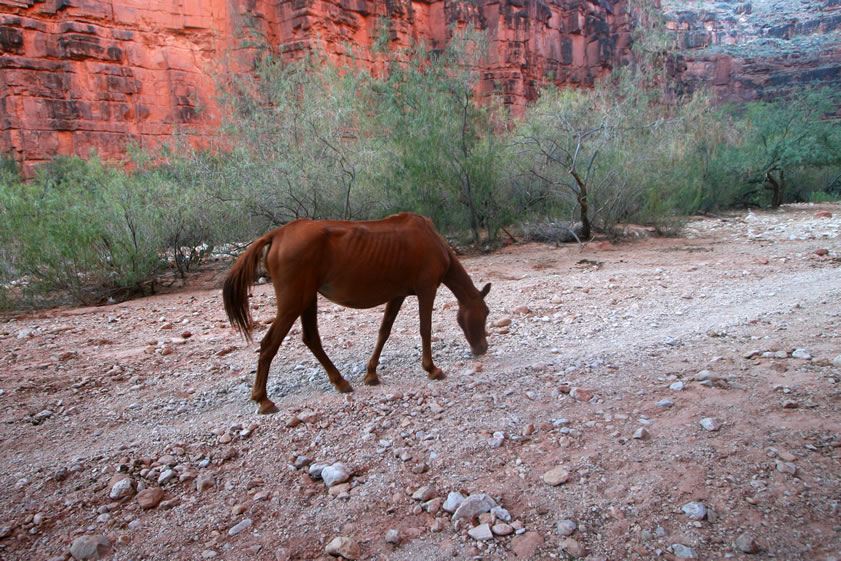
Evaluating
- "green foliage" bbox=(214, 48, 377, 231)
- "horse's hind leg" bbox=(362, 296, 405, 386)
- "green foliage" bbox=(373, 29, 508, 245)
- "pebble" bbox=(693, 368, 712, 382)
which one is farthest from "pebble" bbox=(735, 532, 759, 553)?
"green foliage" bbox=(373, 29, 508, 245)

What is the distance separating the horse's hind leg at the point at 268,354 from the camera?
10.7 feet

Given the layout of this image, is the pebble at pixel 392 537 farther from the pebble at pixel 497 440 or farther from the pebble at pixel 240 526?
the pebble at pixel 497 440

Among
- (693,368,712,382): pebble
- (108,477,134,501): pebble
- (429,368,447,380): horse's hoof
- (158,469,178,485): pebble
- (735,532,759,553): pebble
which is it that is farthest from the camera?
(429,368,447,380): horse's hoof

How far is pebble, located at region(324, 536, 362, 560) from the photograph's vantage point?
200cm

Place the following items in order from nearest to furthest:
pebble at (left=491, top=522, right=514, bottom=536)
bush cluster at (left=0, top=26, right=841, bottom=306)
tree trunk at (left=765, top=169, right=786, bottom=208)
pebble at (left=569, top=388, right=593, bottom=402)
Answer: pebble at (left=491, top=522, right=514, bottom=536), pebble at (left=569, top=388, right=593, bottom=402), bush cluster at (left=0, top=26, right=841, bottom=306), tree trunk at (left=765, top=169, right=786, bottom=208)

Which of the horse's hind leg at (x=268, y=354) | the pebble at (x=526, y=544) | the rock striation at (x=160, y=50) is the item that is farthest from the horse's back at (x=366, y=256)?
the rock striation at (x=160, y=50)

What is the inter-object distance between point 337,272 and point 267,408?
3.26 ft

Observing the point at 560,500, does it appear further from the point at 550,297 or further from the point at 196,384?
the point at 550,297

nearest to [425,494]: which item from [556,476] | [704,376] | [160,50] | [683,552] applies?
[556,476]

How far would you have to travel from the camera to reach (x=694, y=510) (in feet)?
6.70

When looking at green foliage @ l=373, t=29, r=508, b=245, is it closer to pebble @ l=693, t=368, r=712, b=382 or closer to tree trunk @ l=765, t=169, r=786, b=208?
pebble @ l=693, t=368, r=712, b=382

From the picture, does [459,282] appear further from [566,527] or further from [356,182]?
[356,182]

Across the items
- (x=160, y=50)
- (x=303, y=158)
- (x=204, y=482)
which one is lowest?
(x=204, y=482)

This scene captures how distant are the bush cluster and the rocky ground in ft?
11.6
